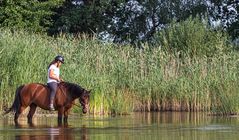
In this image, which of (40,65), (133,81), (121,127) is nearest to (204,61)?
(133,81)

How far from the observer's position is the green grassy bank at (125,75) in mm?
23781

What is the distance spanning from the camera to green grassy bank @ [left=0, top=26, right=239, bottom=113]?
78.0ft

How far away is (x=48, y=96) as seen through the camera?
20422 mm

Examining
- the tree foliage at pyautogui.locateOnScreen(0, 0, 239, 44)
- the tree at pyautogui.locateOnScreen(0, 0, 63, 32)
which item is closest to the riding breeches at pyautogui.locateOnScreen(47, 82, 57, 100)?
the tree at pyautogui.locateOnScreen(0, 0, 63, 32)

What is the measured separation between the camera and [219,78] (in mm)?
26984

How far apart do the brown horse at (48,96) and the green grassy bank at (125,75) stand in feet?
8.64

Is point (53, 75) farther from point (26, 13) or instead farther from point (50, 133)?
point (26, 13)

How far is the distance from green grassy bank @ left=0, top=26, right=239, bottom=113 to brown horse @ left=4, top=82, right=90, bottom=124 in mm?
2634

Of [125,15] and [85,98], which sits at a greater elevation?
[125,15]

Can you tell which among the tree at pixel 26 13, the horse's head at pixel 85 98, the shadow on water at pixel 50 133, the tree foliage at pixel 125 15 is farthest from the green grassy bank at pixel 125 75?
the tree foliage at pixel 125 15

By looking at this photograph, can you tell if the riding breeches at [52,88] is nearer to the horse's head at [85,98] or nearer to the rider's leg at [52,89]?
the rider's leg at [52,89]

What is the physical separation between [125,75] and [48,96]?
737 cm

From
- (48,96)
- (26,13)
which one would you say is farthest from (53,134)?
(26,13)

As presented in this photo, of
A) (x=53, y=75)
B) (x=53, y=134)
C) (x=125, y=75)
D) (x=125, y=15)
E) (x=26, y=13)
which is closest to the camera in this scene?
(x=53, y=134)
